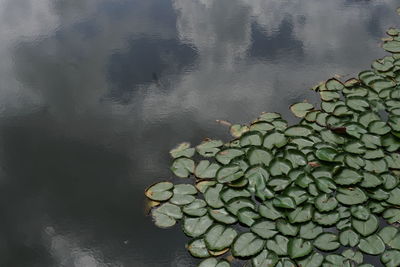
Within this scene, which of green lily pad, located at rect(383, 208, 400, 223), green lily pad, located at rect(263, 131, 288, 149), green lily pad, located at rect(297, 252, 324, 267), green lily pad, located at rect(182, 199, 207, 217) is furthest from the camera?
green lily pad, located at rect(263, 131, 288, 149)

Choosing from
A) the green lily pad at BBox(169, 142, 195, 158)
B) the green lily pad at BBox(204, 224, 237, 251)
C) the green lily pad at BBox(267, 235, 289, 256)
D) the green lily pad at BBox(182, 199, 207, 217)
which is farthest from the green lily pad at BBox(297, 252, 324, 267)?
the green lily pad at BBox(169, 142, 195, 158)

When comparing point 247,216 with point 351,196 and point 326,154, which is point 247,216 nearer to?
point 351,196

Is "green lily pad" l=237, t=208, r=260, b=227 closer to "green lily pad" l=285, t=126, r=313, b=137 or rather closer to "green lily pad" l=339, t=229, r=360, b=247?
"green lily pad" l=339, t=229, r=360, b=247

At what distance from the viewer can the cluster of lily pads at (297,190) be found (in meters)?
2.65

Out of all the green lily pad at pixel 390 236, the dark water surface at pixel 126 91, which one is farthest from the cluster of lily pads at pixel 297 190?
the dark water surface at pixel 126 91

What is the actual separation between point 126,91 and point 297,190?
2.08 metres

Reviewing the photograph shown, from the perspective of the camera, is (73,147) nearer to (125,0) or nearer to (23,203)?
(23,203)

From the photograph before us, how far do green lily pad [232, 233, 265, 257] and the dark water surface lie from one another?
0.95ft

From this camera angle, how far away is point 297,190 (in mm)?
2918

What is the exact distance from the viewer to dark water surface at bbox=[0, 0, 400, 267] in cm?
298

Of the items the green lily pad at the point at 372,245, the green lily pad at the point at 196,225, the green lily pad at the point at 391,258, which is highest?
the green lily pad at the point at 196,225

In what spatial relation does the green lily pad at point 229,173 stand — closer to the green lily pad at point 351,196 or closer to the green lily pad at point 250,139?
the green lily pad at point 250,139

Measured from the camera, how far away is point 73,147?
11.9 feet

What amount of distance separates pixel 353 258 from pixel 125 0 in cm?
448
